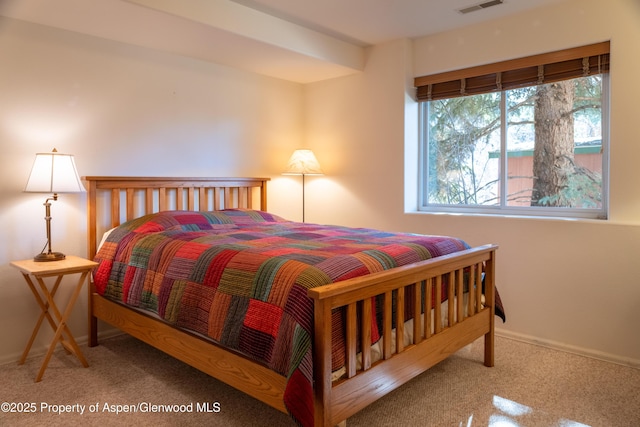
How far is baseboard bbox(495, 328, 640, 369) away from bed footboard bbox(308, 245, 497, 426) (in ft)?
2.08

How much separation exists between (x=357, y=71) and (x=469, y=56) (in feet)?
3.08

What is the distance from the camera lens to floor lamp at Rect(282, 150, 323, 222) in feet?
13.0

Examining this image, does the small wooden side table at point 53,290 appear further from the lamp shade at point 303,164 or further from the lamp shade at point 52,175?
the lamp shade at point 303,164

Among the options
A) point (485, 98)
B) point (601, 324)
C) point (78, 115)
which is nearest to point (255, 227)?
point (78, 115)

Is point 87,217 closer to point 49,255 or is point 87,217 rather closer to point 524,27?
point 49,255

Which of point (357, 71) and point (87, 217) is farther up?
point (357, 71)

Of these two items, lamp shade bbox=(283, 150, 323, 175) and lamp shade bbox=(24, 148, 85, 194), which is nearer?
lamp shade bbox=(24, 148, 85, 194)

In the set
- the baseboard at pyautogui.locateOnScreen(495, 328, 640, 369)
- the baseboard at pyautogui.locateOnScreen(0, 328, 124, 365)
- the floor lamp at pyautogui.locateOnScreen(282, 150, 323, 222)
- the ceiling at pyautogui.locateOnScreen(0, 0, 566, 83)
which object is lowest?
the baseboard at pyautogui.locateOnScreen(495, 328, 640, 369)

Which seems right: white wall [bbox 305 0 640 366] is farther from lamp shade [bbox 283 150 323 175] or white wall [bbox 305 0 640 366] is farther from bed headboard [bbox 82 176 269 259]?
bed headboard [bbox 82 176 269 259]

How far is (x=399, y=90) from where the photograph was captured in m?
3.67

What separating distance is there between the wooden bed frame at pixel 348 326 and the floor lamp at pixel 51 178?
11.1 inches

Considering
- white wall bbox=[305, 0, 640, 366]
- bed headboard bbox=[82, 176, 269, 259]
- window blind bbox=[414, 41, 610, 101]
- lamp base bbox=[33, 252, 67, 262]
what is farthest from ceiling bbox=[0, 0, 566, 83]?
lamp base bbox=[33, 252, 67, 262]

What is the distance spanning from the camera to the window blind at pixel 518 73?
284cm

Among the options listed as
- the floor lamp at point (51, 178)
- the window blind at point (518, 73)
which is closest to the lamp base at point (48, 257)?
the floor lamp at point (51, 178)
